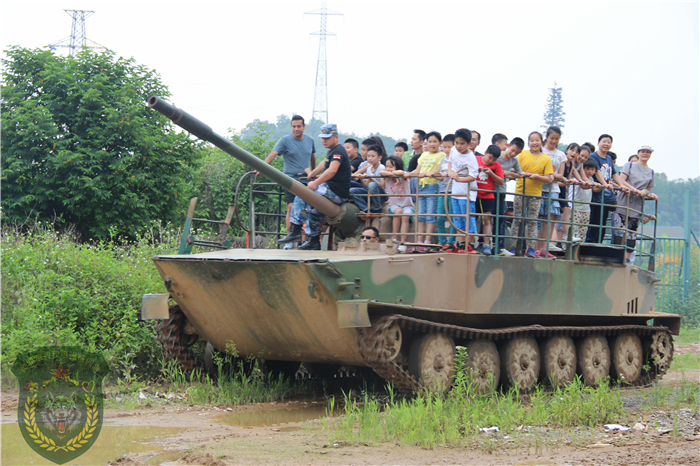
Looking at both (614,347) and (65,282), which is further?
(614,347)

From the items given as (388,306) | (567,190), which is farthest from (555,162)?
(388,306)

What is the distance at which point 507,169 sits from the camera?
9.77 metres

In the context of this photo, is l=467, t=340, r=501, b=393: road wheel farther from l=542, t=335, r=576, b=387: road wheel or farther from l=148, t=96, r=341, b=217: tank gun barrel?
l=148, t=96, r=341, b=217: tank gun barrel

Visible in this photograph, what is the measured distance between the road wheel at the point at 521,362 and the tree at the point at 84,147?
30.7ft

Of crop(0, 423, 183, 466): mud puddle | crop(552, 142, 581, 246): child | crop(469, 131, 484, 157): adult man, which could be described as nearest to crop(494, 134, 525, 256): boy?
crop(469, 131, 484, 157): adult man

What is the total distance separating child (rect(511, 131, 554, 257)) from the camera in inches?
380

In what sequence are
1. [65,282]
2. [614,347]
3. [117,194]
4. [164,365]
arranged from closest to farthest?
[164,365] < [65,282] < [614,347] < [117,194]

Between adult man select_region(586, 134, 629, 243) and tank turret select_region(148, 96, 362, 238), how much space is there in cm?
364

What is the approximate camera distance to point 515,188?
9742mm

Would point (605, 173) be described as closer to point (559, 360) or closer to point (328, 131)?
point (559, 360)

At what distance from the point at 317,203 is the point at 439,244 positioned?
4.77 feet

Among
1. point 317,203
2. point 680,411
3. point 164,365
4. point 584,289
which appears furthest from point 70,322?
point 680,411

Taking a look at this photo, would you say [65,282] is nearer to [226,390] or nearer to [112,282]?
[112,282]

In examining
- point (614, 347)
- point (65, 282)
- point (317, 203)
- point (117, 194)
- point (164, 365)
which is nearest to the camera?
point (317, 203)
